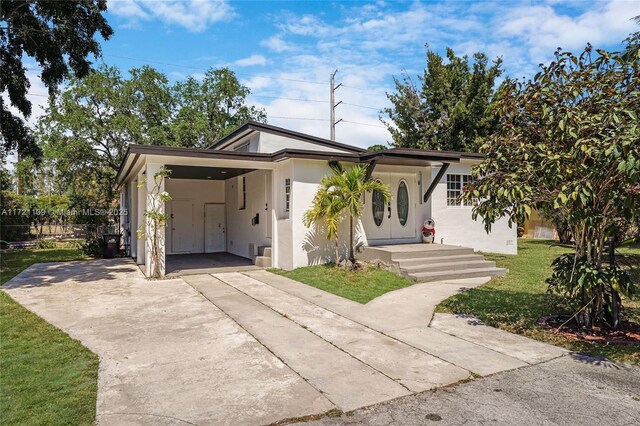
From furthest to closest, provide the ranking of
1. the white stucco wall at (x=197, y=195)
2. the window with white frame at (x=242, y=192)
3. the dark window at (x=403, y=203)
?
the white stucco wall at (x=197, y=195)
the window with white frame at (x=242, y=192)
the dark window at (x=403, y=203)

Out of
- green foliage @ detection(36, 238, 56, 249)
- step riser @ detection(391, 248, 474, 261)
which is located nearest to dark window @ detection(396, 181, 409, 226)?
A: step riser @ detection(391, 248, 474, 261)

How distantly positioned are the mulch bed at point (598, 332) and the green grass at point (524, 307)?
15cm

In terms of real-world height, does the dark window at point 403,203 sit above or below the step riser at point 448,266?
above

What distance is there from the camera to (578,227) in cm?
564

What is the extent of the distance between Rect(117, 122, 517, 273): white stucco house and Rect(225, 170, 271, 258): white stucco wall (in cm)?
4

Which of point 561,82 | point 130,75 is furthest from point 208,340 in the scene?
point 130,75

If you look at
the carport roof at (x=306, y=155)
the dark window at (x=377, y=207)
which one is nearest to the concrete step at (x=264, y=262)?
the carport roof at (x=306, y=155)

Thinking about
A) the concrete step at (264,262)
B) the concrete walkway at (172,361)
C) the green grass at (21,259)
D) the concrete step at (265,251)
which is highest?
the concrete step at (265,251)

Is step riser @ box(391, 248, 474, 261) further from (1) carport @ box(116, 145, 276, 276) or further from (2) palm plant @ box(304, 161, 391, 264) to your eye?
(1) carport @ box(116, 145, 276, 276)

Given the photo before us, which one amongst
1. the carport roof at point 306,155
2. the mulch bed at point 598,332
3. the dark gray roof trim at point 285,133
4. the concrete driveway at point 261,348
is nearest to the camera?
the concrete driveway at point 261,348

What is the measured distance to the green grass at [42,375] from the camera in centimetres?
327

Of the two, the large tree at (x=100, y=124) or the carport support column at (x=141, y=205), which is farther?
the large tree at (x=100, y=124)

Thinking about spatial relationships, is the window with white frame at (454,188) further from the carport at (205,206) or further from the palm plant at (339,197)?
the carport at (205,206)

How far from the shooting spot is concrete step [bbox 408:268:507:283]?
980 cm
